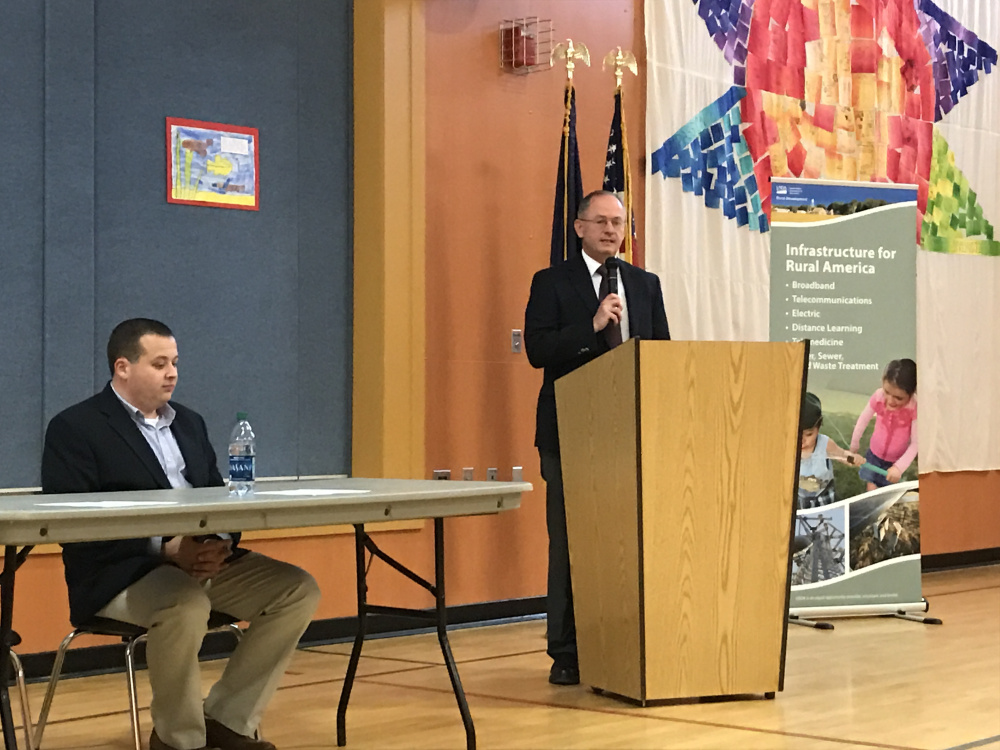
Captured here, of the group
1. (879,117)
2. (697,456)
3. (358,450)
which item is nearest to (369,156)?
(358,450)

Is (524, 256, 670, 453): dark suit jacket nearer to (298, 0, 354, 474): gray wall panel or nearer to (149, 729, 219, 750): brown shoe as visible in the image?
(298, 0, 354, 474): gray wall panel

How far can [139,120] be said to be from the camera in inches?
212

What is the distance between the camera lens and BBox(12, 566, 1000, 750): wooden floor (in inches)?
148

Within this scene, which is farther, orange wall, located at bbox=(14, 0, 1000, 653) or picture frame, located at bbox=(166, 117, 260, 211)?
orange wall, located at bbox=(14, 0, 1000, 653)

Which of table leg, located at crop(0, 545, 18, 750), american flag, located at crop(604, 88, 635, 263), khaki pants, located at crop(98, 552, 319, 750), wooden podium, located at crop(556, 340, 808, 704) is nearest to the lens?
table leg, located at crop(0, 545, 18, 750)

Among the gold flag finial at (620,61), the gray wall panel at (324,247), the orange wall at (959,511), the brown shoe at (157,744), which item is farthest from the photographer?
the orange wall at (959,511)

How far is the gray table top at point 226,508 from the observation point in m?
2.76

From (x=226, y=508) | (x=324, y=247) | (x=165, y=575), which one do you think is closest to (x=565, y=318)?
(x=324, y=247)

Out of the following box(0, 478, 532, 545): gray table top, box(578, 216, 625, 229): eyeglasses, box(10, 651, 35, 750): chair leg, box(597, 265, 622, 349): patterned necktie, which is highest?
box(578, 216, 625, 229): eyeglasses

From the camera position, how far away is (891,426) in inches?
252

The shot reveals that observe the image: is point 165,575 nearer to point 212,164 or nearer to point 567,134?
point 212,164

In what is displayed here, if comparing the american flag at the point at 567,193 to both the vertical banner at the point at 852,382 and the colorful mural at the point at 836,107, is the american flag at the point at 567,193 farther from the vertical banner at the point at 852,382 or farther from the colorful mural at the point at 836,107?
the vertical banner at the point at 852,382

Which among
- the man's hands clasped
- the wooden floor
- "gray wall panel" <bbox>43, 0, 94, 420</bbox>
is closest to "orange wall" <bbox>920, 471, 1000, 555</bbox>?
the wooden floor

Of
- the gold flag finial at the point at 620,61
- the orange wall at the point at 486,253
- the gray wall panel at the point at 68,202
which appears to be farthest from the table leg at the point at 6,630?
the gold flag finial at the point at 620,61
